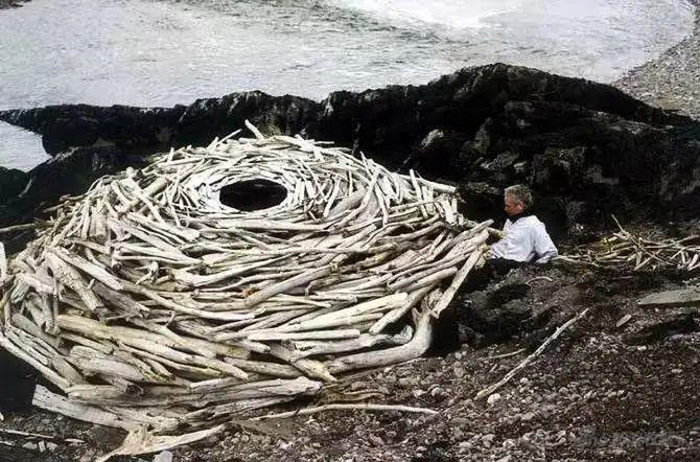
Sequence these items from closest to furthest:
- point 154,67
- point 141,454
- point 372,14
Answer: point 141,454 < point 154,67 < point 372,14

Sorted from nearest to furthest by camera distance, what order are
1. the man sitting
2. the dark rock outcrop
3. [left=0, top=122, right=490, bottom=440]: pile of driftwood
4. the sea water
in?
[left=0, top=122, right=490, bottom=440]: pile of driftwood, the man sitting, the dark rock outcrop, the sea water

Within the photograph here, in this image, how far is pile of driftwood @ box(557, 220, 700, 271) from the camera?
5198 mm

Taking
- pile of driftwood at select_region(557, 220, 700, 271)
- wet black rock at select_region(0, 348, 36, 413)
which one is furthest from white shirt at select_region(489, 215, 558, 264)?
wet black rock at select_region(0, 348, 36, 413)

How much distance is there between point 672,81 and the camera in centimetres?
983

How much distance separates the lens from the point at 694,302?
4.45 m

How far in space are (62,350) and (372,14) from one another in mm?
8657

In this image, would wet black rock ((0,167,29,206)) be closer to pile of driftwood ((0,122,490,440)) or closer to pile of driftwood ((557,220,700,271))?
pile of driftwood ((0,122,490,440))

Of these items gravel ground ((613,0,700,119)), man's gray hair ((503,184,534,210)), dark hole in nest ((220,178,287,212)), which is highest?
gravel ground ((613,0,700,119))

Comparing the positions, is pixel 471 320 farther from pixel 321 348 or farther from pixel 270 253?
pixel 270 253

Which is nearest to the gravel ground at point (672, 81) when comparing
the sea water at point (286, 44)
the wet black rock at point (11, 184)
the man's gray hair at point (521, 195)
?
the sea water at point (286, 44)

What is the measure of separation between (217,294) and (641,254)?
2625 millimetres

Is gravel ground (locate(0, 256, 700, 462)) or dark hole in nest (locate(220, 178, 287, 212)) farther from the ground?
dark hole in nest (locate(220, 178, 287, 212))

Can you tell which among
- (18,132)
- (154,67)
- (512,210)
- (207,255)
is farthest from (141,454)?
(154,67)

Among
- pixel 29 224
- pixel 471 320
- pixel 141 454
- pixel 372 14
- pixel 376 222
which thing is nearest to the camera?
pixel 141 454
